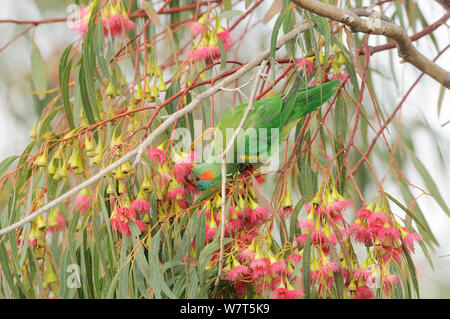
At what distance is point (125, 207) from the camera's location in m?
1.07

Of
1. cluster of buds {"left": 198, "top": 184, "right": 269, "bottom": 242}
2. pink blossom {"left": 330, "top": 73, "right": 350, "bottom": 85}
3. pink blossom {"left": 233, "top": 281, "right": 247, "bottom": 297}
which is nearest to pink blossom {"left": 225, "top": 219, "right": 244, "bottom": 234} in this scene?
cluster of buds {"left": 198, "top": 184, "right": 269, "bottom": 242}

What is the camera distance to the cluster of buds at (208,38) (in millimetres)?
1187

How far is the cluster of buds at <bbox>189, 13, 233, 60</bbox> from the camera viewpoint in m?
1.19

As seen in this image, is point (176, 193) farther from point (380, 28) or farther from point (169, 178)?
point (380, 28)

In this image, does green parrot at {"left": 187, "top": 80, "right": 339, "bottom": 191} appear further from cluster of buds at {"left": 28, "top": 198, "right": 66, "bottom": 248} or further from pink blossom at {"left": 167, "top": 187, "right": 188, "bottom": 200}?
cluster of buds at {"left": 28, "top": 198, "right": 66, "bottom": 248}

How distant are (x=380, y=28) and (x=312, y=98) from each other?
0.75ft

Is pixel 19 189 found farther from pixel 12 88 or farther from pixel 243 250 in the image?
pixel 12 88

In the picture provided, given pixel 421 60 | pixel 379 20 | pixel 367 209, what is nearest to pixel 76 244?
pixel 367 209

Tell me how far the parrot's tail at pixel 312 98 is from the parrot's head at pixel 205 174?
232 millimetres

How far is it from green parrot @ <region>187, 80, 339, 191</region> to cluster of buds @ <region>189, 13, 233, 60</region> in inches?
5.2

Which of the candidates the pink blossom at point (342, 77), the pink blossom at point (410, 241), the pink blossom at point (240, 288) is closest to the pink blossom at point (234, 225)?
the pink blossom at point (240, 288)

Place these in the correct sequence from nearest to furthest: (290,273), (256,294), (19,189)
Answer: (290,273) < (256,294) < (19,189)

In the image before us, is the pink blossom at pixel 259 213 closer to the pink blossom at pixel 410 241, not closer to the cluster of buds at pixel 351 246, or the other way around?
the cluster of buds at pixel 351 246

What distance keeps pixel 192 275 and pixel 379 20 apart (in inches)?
24.8
